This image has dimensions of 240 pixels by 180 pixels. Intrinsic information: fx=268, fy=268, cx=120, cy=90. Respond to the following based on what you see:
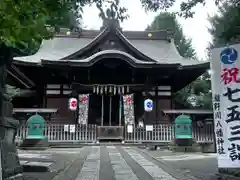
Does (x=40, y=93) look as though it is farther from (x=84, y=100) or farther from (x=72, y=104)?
(x=84, y=100)

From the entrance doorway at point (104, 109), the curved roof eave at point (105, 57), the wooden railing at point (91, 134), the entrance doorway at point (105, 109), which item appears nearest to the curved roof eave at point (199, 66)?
the curved roof eave at point (105, 57)

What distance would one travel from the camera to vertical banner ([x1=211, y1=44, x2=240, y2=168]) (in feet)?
14.9

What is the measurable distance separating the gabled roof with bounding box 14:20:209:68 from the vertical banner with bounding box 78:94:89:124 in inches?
82.6

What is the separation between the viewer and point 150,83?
56.1 ft

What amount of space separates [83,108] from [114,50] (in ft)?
13.2

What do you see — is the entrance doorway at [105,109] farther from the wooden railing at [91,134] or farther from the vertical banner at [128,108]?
the wooden railing at [91,134]

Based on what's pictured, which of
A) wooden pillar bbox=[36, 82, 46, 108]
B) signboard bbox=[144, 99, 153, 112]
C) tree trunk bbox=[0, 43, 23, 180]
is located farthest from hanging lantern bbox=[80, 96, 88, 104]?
tree trunk bbox=[0, 43, 23, 180]

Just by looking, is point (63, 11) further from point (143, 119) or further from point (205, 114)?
point (205, 114)

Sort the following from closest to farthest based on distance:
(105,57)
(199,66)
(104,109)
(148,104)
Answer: (105,57)
(199,66)
(148,104)
(104,109)

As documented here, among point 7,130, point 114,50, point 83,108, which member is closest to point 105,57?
point 114,50

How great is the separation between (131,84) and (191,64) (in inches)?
157

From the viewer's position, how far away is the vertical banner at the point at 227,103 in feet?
14.9

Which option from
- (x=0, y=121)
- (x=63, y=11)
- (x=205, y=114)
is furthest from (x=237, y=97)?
(x=205, y=114)

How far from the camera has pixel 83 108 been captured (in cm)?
1638
